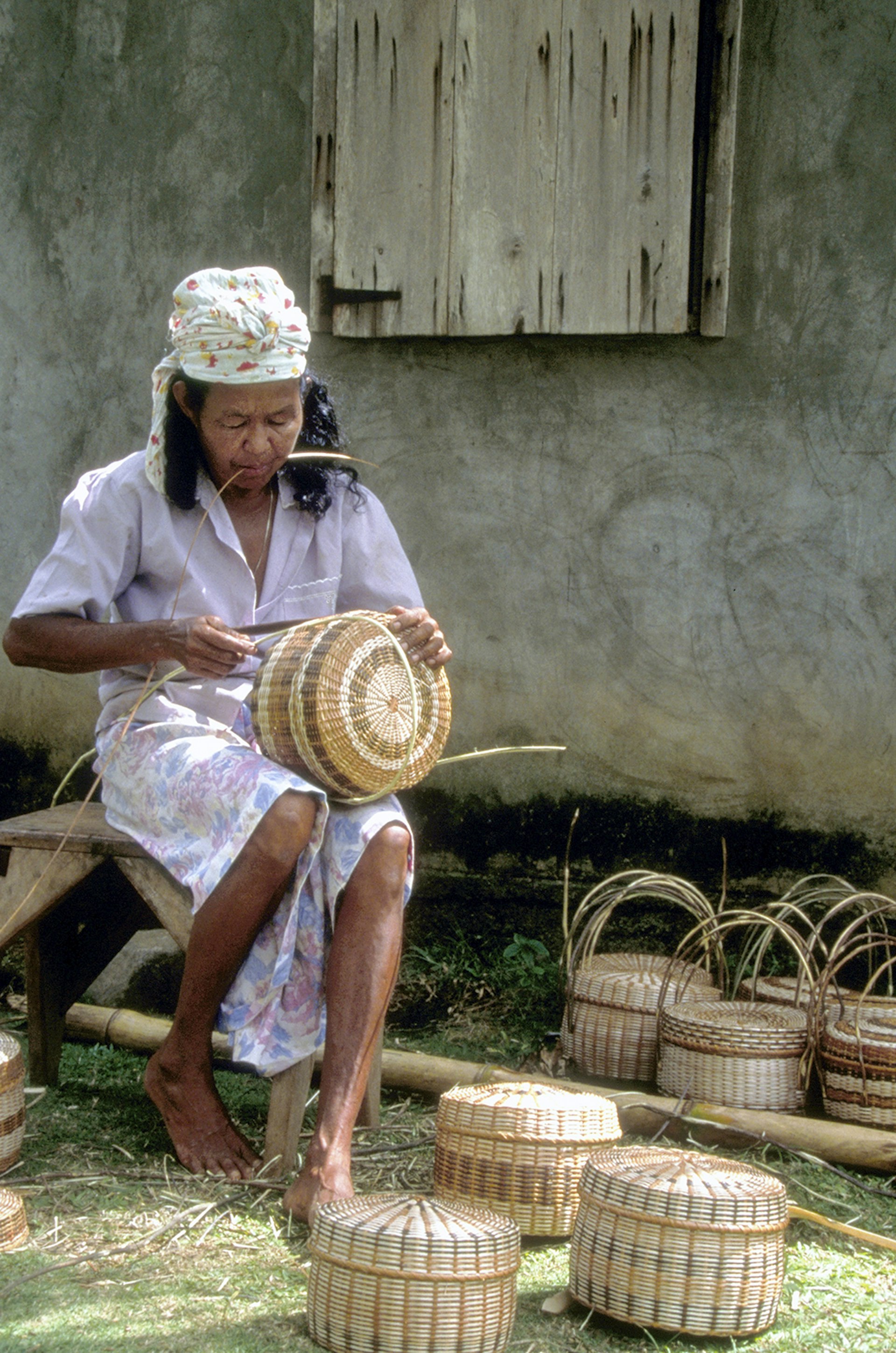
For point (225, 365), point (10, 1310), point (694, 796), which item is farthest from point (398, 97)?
point (10, 1310)

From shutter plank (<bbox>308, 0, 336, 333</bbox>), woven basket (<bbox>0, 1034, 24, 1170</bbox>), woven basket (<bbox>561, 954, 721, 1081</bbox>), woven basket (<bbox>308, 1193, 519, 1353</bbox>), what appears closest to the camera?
woven basket (<bbox>308, 1193, 519, 1353</bbox>)

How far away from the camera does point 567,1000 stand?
142 inches

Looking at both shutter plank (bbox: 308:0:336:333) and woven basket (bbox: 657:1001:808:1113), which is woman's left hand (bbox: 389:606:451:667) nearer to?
woven basket (bbox: 657:1001:808:1113)

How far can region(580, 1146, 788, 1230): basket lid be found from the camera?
2.21m

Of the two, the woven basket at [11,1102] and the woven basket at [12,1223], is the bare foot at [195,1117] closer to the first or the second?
the woven basket at [11,1102]

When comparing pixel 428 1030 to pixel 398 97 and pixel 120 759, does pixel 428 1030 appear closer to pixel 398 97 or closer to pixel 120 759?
pixel 120 759

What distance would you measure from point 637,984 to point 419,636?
1200 mm

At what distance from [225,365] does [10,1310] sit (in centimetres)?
181

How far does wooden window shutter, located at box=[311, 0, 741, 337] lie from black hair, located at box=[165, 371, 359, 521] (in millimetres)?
1048

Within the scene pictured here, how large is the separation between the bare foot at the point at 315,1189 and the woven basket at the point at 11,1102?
59cm

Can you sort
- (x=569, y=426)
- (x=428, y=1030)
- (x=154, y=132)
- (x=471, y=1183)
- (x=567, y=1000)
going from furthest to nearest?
(x=154, y=132) < (x=569, y=426) < (x=428, y=1030) < (x=567, y=1000) < (x=471, y=1183)

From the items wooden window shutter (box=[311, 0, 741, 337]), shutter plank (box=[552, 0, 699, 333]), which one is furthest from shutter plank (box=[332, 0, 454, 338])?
shutter plank (box=[552, 0, 699, 333])

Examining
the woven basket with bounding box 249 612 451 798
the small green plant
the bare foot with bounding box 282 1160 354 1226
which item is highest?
the woven basket with bounding box 249 612 451 798

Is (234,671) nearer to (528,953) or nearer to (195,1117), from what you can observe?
(195,1117)
